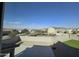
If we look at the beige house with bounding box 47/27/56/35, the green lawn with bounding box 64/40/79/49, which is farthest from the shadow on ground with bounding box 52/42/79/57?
the beige house with bounding box 47/27/56/35

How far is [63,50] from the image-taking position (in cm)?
181

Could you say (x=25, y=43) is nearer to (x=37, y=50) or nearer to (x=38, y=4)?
(x=37, y=50)

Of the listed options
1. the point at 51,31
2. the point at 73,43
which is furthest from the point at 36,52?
the point at 73,43

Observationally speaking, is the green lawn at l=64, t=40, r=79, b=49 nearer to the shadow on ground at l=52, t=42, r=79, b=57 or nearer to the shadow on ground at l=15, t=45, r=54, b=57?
the shadow on ground at l=52, t=42, r=79, b=57

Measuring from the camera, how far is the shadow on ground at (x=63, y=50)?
179 centimetres

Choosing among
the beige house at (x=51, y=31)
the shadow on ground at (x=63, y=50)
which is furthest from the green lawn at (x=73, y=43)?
the beige house at (x=51, y=31)

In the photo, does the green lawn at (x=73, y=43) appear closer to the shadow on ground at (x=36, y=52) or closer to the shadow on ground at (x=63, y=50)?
the shadow on ground at (x=63, y=50)

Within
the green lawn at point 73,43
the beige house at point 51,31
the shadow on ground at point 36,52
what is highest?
the beige house at point 51,31

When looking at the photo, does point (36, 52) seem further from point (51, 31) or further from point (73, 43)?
point (73, 43)

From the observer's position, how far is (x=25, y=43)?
1809 millimetres

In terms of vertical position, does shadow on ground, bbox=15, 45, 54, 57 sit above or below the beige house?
below

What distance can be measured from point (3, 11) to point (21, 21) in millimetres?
219

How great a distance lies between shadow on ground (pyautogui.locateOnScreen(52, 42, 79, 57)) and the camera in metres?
1.79

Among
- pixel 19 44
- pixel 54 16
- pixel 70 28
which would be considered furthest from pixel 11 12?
pixel 70 28
